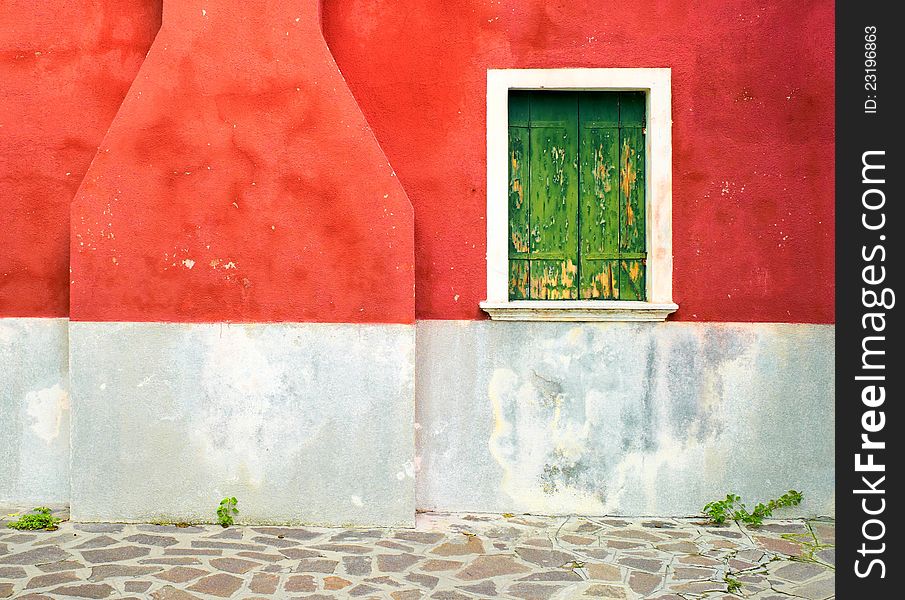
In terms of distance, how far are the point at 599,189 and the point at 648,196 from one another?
0.34m

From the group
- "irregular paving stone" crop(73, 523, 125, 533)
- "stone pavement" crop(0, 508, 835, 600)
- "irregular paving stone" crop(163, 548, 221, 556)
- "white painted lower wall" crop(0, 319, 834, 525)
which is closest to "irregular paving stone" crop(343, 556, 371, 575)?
"stone pavement" crop(0, 508, 835, 600)

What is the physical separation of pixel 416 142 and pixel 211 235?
1530 mm

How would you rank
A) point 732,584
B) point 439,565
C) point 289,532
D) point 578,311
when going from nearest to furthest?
point 732,584 → point 439,565 → point 289,532 → point 578,311

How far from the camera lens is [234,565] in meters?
4.48

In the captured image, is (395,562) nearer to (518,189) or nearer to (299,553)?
(299,553)

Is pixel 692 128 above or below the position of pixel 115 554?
above

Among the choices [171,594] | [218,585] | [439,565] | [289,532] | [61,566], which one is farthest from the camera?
[289,532]

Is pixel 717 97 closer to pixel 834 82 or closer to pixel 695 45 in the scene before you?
pixel 695 45

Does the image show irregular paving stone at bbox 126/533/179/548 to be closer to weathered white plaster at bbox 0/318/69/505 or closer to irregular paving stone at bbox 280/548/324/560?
irregular paving stone at bbox 280/548/324/560

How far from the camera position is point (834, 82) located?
17.7ft

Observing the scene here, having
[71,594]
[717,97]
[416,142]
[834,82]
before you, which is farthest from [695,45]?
[71,594]

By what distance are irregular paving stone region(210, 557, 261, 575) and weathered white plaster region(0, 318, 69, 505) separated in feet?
5.59

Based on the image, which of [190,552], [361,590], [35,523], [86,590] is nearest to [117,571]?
[86,590]

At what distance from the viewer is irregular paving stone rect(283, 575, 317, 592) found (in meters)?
4.16
